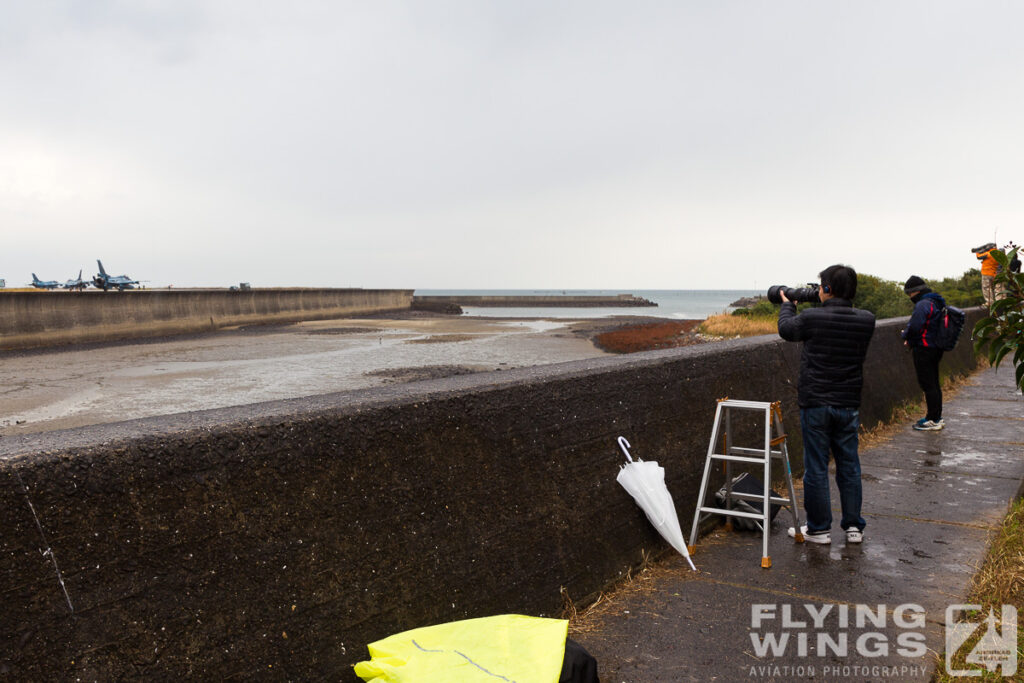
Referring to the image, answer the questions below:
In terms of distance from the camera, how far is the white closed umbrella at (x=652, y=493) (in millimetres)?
4211

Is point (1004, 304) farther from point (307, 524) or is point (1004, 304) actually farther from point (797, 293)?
point (307, 524)

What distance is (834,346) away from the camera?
4.77m

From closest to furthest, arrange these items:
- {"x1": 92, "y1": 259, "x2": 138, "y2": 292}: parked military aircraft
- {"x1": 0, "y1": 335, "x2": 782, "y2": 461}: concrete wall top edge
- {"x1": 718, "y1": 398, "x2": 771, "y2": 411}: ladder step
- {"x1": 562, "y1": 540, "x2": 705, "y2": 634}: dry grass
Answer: {"x1": 0, "y1": 335, "x2": 782, "y2": 461}: concrete wall top edge < {"x1": 562, "y1": 540, "x2": 705, "y2": 634}: dry grass < {"x1": 718, "y1": 398, "x2": 771, "y2": 411}: ladder step < {"x1": 92, "y1": 259, "x2": 138, "y2": 292}: parked military aircraft

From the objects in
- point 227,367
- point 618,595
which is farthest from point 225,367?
point 618,595

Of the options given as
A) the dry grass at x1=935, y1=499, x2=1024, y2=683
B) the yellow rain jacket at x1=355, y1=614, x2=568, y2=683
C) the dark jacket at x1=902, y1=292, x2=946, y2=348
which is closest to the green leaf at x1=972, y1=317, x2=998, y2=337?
the dry grass at x1=935, y1=499, x2=1024, y2=683

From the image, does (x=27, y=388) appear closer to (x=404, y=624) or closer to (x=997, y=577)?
(x=404, y=624)

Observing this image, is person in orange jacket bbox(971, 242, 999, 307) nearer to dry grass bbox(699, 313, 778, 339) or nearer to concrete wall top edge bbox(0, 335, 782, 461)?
concrete wall top edge bbox(0, 335, 782, 461)

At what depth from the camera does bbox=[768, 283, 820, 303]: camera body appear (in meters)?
4.95

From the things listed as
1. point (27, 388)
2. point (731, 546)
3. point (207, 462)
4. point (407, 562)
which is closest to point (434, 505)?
point (407, 562)

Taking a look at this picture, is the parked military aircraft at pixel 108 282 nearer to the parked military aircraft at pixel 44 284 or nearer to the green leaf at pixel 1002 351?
the parked military aircraft at pixel 44 284

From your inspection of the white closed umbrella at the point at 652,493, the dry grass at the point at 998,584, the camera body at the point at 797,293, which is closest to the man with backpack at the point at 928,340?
the dry grass at the point at 998,584

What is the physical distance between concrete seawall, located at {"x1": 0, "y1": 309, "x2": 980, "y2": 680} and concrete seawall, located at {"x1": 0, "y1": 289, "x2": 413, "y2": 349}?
33650mm

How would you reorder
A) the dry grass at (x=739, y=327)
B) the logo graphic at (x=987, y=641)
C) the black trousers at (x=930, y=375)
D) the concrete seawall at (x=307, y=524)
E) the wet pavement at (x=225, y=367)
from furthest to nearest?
the dry grass at (x=739, y=327) < the wet pavement at (x=225, y=367) < the black trousers at (x=930, y=375) < the logo graphic at (x=987, y=641) < the concrete seawall at (x=307, y=524)

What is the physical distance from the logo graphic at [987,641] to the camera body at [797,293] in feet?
7.10
